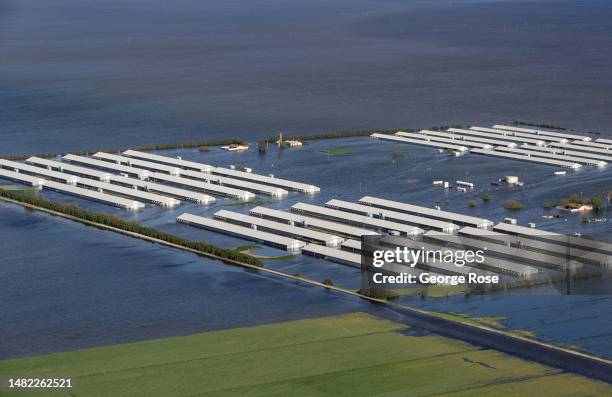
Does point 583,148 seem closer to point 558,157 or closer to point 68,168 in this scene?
point 558,157

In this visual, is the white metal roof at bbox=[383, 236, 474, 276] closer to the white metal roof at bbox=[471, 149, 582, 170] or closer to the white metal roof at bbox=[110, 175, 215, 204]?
the white metal roof at bbox=[110, 175, 215, 204]

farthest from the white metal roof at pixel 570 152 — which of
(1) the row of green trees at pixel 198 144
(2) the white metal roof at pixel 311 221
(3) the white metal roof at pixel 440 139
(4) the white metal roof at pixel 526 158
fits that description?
(2) the white metal roof at pixel 311 221

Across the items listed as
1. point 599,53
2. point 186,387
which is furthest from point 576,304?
point 599,53

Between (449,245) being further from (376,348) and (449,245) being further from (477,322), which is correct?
(376,348)

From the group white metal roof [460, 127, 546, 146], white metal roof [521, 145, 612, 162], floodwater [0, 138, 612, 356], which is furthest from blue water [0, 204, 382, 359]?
white metal roof [460, 127, 546, 146]

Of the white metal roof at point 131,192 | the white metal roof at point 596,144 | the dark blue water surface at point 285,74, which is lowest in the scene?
the white metal roof at point 131,192

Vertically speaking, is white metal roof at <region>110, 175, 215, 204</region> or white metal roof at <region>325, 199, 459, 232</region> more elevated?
white metal roof at <region>110, 175, 215, 204</region>

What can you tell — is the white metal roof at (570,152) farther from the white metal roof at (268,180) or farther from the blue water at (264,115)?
the white metal roof at (268,180)
